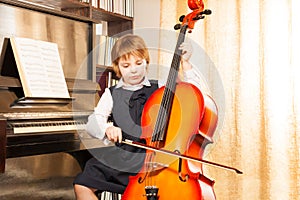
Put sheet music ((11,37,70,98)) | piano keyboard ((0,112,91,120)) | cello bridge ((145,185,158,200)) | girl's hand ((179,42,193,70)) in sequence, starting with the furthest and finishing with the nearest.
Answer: sheet music ((11,37,70,98))
piano keyboard ((0,112,91,120))
girl's hand ((179,42,193,70))
cello bridge ((145,185,158,200))

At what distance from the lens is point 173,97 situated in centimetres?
181

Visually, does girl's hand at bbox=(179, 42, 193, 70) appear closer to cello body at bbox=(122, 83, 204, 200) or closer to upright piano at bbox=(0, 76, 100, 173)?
cello body at bbox=(122, 83, 204, 200)

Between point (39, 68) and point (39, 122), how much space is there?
0.29 m

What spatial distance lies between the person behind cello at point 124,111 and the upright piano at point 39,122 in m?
0.21

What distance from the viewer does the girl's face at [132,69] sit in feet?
6.31

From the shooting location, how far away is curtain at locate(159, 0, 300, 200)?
268cm

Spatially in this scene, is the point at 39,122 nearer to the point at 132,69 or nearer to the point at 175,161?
the point at 132,69

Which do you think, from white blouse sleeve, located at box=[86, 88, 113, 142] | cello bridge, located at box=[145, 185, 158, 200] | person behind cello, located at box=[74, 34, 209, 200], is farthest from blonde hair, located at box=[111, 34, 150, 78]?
cello bridge, located at box=[145, 185, 158, 200]

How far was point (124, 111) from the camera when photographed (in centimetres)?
203

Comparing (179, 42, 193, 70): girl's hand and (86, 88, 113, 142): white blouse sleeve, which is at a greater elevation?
(179, 42, 193, 70): girl's hand

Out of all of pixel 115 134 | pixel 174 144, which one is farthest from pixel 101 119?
pixel 174 144

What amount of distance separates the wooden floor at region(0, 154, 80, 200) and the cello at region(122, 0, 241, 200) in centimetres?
70

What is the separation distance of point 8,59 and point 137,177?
3.00ft

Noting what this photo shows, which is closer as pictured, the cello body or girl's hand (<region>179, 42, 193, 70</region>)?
the cello body
